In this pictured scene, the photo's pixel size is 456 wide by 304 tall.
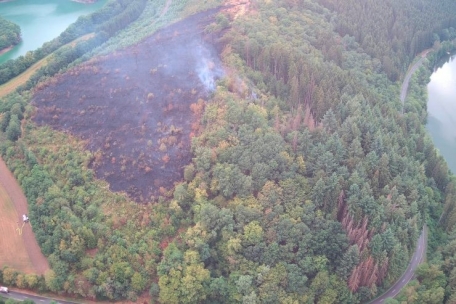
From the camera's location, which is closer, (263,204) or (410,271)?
(263,204)

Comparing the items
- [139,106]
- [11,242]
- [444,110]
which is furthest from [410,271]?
[11,242]

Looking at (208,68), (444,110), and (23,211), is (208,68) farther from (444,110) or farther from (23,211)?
(444,110)

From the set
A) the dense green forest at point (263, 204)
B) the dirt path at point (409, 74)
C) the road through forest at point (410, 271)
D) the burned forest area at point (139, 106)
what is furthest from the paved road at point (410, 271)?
the dirt path at point (409, 74)

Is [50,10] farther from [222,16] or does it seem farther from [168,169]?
[168,169]

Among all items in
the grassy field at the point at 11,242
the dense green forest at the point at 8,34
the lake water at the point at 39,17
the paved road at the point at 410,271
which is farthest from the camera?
the lake water at the point at 39,17

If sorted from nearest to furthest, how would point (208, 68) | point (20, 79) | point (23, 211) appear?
point (23, 211)
point (208, 68)
point (20, 79)

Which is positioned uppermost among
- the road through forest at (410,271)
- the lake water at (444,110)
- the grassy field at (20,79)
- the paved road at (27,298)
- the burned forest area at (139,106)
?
the burned forest area at (139,106)

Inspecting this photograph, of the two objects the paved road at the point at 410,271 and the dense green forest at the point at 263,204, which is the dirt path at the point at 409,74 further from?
the paved road at the point at 410,271
